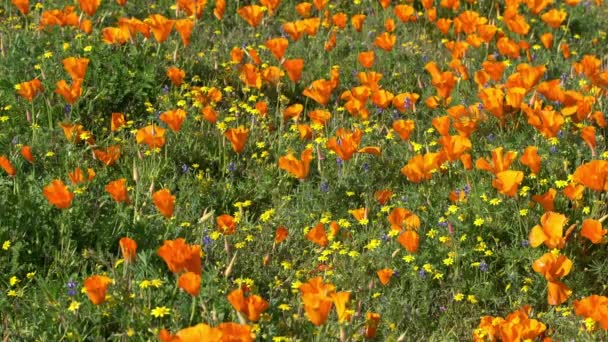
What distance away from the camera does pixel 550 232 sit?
3576 mm

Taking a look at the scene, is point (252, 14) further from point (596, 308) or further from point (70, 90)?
point (596, 308)

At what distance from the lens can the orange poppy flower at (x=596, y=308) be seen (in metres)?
2.99

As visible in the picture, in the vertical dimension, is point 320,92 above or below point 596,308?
below

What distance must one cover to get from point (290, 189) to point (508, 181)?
1.12m

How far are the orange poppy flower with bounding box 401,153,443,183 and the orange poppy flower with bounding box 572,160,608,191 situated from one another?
581 millimetres

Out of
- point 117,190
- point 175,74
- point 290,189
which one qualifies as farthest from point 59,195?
point 175,74

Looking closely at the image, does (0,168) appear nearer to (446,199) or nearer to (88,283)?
(88,283)

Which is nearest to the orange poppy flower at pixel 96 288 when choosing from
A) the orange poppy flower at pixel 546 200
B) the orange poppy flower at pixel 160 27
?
the orange poppy flower at pixel 546 200

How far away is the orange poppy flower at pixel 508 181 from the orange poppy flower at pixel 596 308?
0.70 m

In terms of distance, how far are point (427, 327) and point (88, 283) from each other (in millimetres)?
1353

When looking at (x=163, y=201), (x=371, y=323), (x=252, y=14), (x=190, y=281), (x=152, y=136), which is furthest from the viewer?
(x=252, y=14)

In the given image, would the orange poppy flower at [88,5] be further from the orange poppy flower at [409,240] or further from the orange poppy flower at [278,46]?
the orange poppy flower at [409,240]

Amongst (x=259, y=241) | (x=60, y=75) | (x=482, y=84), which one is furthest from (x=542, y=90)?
(x=60, y=75)

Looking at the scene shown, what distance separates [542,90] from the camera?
4609mm
